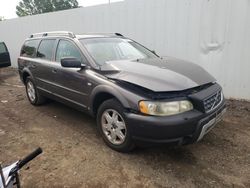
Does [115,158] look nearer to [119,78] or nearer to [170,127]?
[170,127]

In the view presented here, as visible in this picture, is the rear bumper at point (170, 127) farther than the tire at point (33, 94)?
No

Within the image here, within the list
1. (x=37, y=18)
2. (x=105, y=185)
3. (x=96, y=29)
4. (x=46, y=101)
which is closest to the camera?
(x=105, y=185)

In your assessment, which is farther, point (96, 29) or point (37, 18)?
point (37, 18)

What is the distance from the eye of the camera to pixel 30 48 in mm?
6258

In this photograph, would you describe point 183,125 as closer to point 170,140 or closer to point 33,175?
point 170,140

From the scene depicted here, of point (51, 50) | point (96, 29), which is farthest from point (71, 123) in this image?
point (96, 29)

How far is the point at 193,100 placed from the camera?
3.27m

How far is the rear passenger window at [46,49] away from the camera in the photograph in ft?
17.4

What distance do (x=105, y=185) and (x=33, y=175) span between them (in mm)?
973

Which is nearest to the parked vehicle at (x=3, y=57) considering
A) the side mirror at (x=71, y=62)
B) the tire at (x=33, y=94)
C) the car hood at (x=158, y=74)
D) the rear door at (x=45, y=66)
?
the tire at (x=33, y=94)

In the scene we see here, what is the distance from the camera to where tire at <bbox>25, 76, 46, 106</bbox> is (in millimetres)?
6070

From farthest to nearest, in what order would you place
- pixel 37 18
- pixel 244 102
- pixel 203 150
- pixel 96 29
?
pixel 37 18, pixel 96 29, pixel 244 102, pixel 203 150

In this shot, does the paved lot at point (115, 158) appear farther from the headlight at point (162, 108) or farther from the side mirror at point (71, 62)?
the side mirror at point (71, 62)

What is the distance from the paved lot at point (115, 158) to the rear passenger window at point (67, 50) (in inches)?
51.4
